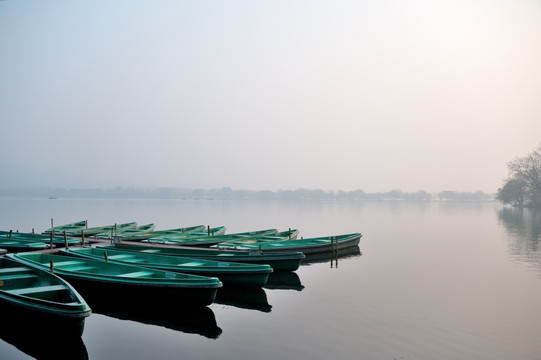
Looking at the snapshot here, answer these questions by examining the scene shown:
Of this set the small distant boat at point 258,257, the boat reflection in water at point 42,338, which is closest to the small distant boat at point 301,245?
the small distant boat at point 258,257

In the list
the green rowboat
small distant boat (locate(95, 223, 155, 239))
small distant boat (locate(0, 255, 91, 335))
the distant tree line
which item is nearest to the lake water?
small distant boat (locate(0, 255, 91, 335))

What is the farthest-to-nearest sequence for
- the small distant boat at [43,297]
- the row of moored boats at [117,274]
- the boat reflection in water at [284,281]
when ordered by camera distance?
1. the boat reflection in water at [284,281]
2. the row of moored boats at [117,274]
3. the small distant boat at [43,297]

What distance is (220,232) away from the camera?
122 feet

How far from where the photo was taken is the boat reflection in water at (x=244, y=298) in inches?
669

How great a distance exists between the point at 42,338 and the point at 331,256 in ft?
70.5

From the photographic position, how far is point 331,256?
30.6 meters

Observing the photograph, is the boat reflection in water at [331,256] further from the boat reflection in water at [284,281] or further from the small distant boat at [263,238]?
the boat reflection in water at [284,281]

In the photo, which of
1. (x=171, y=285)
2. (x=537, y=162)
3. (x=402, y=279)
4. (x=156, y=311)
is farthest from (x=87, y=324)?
(x=537, y=162)

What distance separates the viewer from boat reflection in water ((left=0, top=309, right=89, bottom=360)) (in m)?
11.4

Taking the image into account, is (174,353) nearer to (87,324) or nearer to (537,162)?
(87,324)

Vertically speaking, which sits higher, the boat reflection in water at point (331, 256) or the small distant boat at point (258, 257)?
the small distant boat at point (258, 257)

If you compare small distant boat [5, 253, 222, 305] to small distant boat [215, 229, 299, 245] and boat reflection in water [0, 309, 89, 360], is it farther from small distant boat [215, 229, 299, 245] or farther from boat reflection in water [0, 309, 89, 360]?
small distant boat [215, 229, 299, 245]

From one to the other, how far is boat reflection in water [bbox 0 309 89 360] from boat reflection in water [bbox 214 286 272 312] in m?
6.11

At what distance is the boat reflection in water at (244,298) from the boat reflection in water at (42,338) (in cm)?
611
